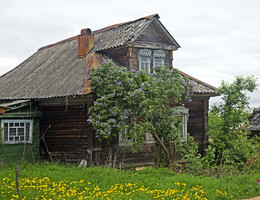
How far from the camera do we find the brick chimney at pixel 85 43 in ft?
59.0

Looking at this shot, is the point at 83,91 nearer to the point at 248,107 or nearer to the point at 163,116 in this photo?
the point at 163,116

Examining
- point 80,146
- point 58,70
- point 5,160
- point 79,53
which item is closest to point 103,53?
point 79,53

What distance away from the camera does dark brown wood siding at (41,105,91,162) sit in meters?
15.3

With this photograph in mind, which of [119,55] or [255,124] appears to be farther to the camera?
[255,124]

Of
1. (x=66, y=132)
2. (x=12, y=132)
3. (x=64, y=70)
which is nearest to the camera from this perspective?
(x=12, y=132)

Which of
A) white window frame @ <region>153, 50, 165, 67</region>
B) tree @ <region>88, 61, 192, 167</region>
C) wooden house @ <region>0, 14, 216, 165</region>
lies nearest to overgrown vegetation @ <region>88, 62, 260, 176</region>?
tree @ <region>88, 61, 192, 167</region>

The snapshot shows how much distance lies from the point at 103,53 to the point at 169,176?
7228 millimetres

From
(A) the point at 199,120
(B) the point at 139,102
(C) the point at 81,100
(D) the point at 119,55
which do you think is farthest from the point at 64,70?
(A) the point at 199,120

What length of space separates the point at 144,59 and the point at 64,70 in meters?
3.84

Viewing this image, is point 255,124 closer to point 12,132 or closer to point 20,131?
point 20,131

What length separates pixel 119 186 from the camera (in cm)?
1063

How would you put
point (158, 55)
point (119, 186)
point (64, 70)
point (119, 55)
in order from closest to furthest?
1. point (119, 186)
2. point (119, 55)
3. point (158, 55)
4. point (64, 70)

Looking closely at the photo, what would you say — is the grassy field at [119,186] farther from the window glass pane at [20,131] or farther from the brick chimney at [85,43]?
the brick chimney at [85,43]

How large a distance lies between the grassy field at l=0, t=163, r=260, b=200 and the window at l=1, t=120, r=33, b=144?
338cm
